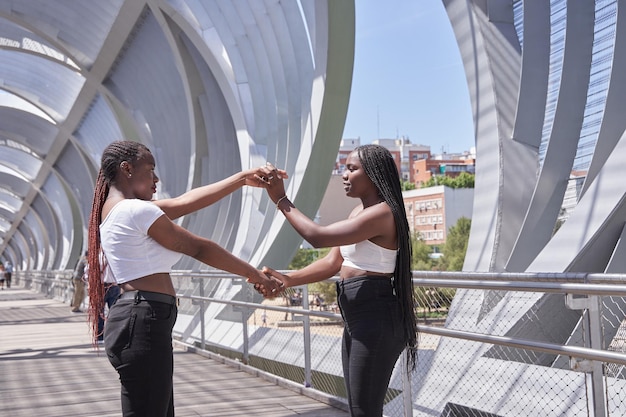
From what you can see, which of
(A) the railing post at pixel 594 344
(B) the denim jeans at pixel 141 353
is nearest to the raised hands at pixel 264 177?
(B) the denim jeans at pixel 141 353

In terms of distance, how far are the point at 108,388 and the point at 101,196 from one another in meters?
5.23

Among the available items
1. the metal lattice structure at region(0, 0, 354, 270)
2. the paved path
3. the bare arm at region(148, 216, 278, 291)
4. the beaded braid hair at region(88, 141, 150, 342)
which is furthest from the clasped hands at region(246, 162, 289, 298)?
the metal lattice structure at region(0, 0, 354, 270)

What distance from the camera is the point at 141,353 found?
3379mm

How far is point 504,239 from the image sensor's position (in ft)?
28.2

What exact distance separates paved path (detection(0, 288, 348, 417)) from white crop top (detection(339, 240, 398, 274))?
80.1 inches

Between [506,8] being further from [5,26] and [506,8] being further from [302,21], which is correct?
[5,26]

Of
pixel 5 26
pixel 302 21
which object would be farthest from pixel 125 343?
pixel 5 26

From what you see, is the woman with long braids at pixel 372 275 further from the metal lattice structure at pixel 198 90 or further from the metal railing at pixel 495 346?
the metal lattice structure at pixel 198 90

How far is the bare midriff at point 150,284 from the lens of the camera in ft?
11.4

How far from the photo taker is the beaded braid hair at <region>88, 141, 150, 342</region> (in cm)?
361

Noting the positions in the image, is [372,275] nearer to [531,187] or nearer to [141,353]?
[141,353]

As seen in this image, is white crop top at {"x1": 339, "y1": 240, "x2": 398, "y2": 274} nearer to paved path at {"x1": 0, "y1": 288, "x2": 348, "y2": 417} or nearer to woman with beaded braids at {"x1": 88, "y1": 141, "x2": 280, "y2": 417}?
woman with beaded braids at {"x1": 88, "y1": 141, "x2": 280, "y2": 417}

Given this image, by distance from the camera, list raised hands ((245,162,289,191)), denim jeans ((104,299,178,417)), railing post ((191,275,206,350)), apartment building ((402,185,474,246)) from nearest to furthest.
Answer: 1. denim jeans ((104,299,178,417))
2. raised hands ((245,162,289,191))
3. railing post ((191,275,206,350))
4. apartment building ((402,185,474,246))

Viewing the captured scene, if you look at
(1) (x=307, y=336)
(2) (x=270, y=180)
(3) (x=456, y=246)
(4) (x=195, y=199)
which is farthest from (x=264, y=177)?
(3) (x=456, y=246)
